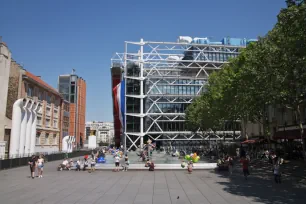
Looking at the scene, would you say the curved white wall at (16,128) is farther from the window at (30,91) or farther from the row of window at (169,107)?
the row of window at (169,107)

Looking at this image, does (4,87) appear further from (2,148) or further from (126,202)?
(126,202)

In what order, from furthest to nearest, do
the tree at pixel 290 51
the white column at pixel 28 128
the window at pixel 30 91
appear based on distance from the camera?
the window at pixel 30 91, the white column at pixel 28 128, the tree at pixel 290 51

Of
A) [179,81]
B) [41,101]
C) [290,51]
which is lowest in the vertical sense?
[290,51]

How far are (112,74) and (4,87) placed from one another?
6066 centimetres

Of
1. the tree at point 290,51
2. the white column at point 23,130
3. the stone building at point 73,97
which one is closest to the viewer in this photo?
the tree at point 290,51

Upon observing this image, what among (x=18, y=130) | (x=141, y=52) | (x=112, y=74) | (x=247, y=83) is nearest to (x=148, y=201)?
(x=247, y=83)

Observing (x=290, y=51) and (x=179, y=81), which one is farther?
(x=179, y=81)

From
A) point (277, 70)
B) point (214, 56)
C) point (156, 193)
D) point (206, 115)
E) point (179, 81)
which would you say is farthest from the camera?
point (214, 56)

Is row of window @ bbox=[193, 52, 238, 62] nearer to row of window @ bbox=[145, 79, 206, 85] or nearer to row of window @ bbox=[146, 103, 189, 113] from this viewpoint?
row of window @ bbox=[145, 79, 206, 85]

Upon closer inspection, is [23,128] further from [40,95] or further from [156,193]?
[156,193]

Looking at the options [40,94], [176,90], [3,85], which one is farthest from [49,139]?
[176,90]

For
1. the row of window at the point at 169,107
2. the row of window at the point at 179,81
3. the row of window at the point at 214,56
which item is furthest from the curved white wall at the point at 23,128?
the row of window at the point at 214,56

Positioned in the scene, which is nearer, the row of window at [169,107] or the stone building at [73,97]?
the row of window at [169,107]

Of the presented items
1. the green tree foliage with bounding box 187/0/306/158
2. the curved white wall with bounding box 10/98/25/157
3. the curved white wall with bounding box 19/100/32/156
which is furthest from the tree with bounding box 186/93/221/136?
the curved white wall with bounding box 10/98/25/157
